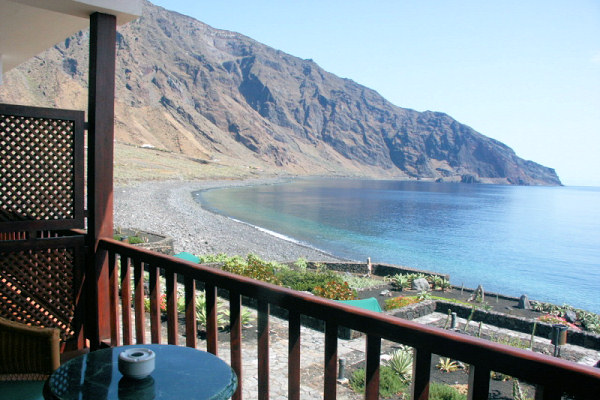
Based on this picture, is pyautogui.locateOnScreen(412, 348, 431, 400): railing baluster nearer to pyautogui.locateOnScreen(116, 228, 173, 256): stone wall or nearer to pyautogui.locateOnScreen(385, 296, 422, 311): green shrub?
pyautogui.locateOnScreen(385, 296, 422, 311): green shrub

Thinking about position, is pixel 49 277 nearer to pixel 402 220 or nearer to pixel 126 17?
pixel 126 17

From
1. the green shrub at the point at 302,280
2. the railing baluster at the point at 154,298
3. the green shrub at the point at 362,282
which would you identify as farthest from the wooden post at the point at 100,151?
the green shrub at the point at 362,282

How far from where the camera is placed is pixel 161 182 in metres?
70.1

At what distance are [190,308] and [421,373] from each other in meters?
1.55

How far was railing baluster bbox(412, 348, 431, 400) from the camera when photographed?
1.60 meters

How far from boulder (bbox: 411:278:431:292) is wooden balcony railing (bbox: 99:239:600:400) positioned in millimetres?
12983

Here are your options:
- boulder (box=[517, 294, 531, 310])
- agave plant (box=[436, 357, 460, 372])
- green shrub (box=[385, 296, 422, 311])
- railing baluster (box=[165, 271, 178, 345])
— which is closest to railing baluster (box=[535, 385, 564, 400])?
railing baluster (box=[165, 271, 178, 345])

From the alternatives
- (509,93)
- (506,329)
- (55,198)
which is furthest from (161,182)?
(509,93)

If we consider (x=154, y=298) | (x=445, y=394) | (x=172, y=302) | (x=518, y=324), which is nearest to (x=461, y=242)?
(x=518, y=324)

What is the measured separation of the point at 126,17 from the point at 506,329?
11176 mm

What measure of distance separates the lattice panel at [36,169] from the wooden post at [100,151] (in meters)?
0.18

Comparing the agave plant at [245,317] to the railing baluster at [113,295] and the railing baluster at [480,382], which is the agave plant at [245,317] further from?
the railing baluster at [480,382]

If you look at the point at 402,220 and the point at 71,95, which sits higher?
the point at 71,95

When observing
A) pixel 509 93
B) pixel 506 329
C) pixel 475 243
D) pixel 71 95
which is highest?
pixel 509 93
